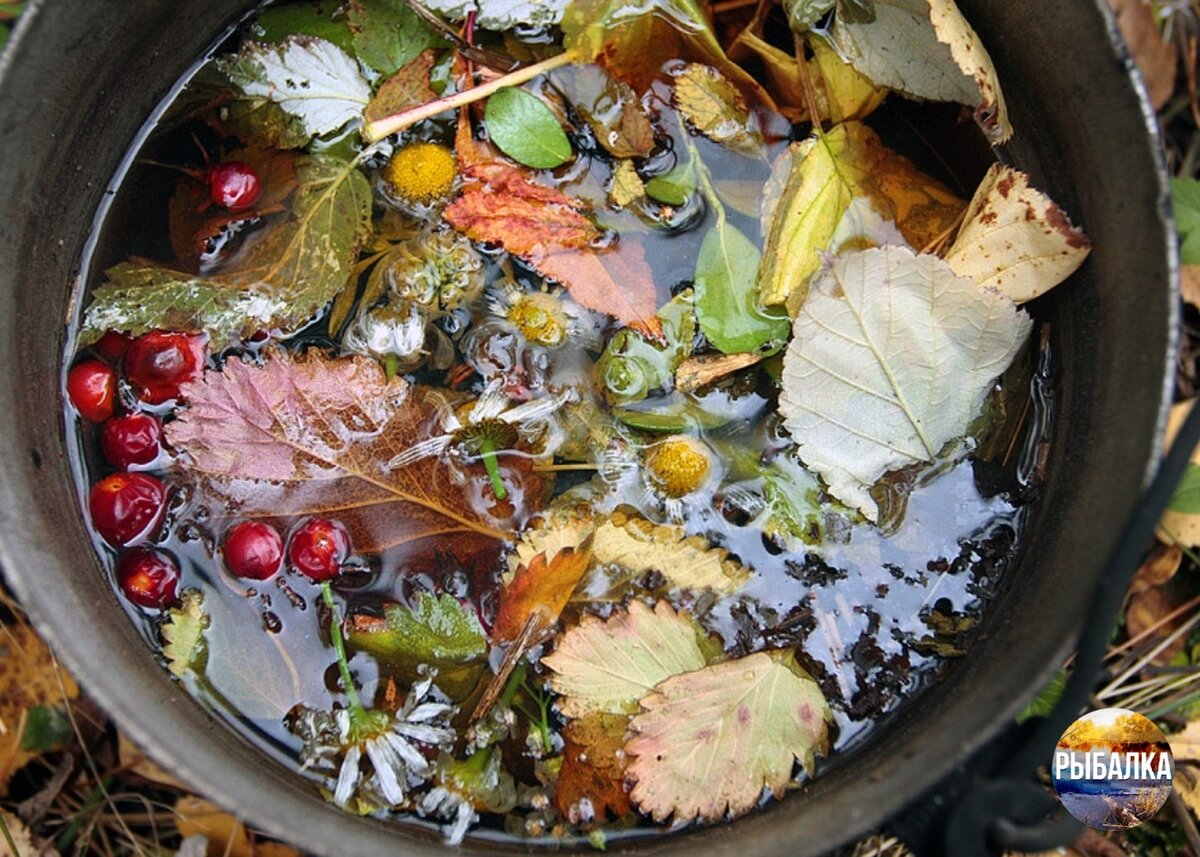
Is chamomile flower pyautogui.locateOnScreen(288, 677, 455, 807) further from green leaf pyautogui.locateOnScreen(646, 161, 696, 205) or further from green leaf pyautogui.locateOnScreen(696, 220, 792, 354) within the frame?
green leaf pyautogui.locateOnScreen(646, 161, 696, 205)

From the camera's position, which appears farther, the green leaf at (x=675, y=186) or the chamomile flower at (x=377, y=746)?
the green leaf at (x=675, y=186)

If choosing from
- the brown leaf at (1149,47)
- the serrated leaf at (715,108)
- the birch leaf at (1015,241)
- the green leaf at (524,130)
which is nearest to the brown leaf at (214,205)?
the green leaf at (524,130)

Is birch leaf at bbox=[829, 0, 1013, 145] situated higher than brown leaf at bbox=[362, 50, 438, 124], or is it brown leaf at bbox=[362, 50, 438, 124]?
birch leaf at bbox=[829, 0, 1013, 145]

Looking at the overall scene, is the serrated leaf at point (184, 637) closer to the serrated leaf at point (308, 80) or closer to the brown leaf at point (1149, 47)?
the serrated leaf at point (308, 80)

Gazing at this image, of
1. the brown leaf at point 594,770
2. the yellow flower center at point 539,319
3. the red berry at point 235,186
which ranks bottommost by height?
the brown leaf at point 594,770

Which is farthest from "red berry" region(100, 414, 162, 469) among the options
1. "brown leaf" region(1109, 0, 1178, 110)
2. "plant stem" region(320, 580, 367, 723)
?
"brown leaf" region(1109, 0, 1178, 110)

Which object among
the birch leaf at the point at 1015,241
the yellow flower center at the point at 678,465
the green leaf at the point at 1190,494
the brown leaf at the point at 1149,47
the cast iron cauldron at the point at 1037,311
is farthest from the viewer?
the brown leaf at the point at 1149,47

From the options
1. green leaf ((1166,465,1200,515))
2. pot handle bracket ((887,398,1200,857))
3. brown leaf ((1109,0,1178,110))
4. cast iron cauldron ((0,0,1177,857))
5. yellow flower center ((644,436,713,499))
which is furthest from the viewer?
brown leaf ((1109,0,1178,110))
